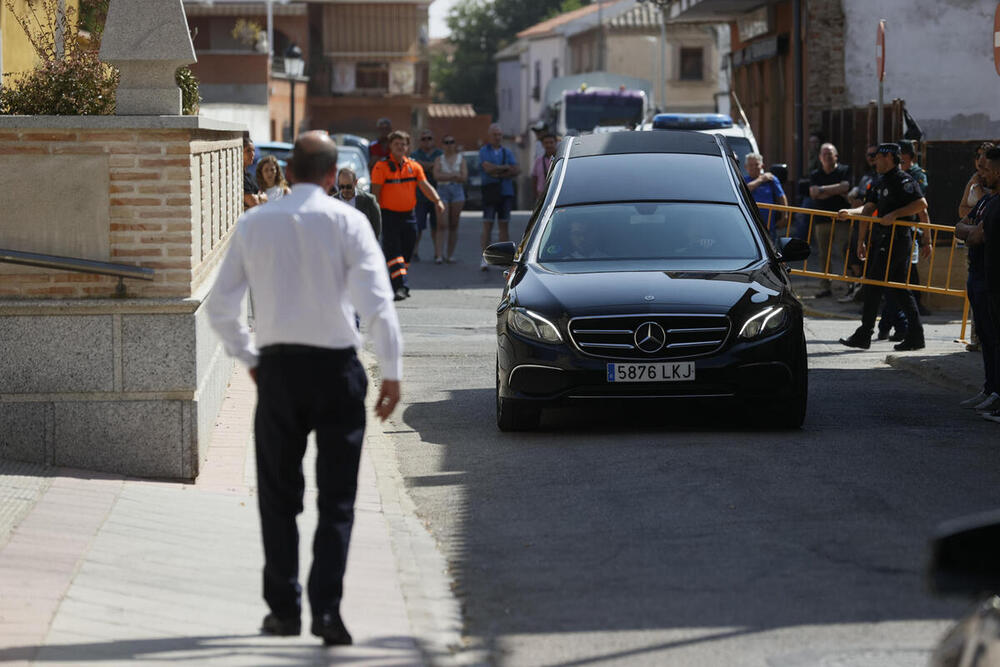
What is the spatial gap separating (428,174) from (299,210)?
20906 millimetres

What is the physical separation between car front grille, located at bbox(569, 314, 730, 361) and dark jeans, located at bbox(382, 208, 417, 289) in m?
8.74

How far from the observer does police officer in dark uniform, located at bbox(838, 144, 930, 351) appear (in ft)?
49.9

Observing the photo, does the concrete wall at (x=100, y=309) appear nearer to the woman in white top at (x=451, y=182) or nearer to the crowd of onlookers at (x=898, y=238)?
the crowd of onlookers at (x=898, y=238)

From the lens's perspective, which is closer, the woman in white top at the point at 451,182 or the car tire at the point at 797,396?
the car tire at the point at 797,396

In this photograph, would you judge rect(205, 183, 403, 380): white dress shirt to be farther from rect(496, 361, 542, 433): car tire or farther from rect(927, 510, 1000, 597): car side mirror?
rect(496, 361, 542, 433): car tire

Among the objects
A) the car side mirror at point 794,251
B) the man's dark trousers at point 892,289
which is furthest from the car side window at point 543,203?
the man's dark trousers at point 892,289

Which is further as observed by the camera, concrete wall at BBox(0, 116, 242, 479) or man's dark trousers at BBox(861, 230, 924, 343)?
man's dark trousers at BBox(861, 230, 924, 343)

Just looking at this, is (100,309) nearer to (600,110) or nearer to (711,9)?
(711,9)

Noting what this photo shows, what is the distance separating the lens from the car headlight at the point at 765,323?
402 inches

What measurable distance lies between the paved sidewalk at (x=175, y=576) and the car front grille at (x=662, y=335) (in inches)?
74.2

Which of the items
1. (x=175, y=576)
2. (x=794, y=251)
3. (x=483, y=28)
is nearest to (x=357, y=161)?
(x=794, y=251)

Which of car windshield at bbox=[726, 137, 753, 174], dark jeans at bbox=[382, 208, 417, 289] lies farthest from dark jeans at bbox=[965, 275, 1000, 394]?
car windshield at bbox=[726, 137, 753, 174]

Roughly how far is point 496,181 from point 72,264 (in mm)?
16081

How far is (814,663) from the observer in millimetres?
5488
